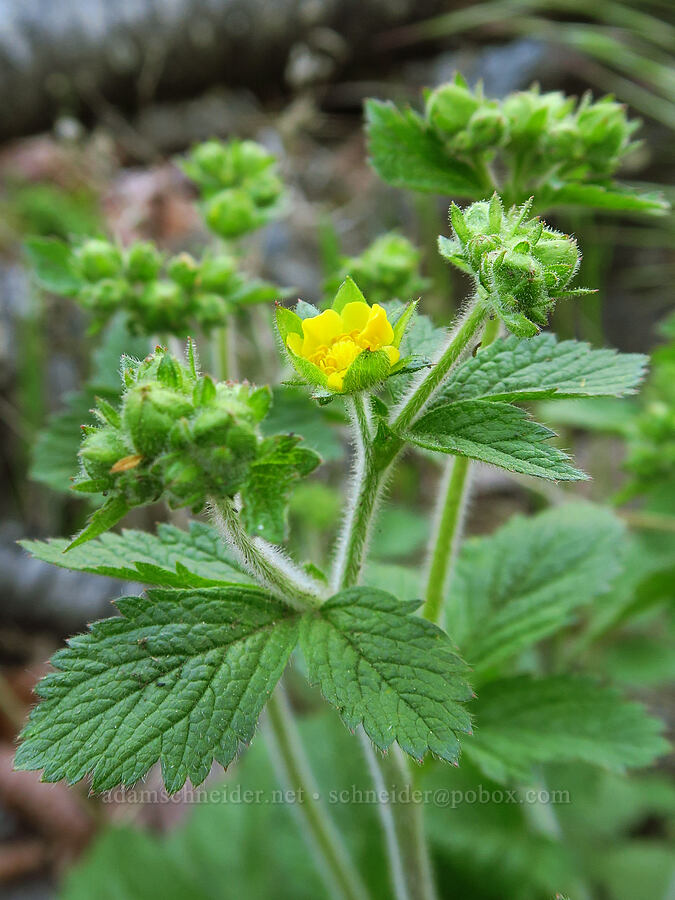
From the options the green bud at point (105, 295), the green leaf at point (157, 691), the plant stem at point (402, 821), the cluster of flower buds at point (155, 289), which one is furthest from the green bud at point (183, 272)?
the plant stem at point (402, 821)

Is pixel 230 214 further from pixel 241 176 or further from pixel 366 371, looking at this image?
pixel 366 371

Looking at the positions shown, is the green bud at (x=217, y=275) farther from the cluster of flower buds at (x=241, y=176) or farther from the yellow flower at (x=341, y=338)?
the yellow flower at (x=341, y=338)

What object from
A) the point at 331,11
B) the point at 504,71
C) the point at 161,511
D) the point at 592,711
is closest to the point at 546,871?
the point at 592,711

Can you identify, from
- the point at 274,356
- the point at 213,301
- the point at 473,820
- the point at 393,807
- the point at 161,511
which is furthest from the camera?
the point at 161,511

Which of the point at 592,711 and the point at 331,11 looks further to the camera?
the point at 331,11

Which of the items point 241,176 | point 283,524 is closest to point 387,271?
point 241,176

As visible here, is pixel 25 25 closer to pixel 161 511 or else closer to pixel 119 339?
pixel 161 511

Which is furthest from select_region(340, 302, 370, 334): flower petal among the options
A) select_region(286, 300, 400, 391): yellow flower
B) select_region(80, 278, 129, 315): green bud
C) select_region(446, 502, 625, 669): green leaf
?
select_region(80, 278, 129, 315): green bud
